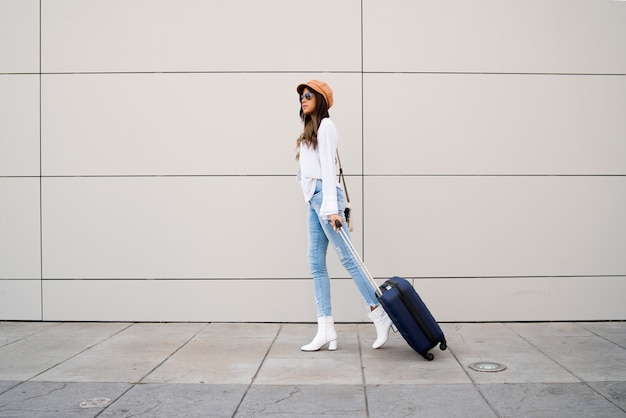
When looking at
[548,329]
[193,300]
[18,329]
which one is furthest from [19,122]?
[548,329]

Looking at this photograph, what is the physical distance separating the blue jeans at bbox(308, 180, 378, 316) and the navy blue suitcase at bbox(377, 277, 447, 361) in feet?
1.18

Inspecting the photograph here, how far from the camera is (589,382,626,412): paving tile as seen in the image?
3403mm

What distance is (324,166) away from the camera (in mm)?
4344

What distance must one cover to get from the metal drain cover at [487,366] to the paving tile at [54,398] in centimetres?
242

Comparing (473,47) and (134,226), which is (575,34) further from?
(134,226)

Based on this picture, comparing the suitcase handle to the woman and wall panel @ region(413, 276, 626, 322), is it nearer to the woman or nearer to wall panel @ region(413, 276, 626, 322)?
the woman

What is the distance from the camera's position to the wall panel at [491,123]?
18.0 ft

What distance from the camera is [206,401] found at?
3475 millimetres

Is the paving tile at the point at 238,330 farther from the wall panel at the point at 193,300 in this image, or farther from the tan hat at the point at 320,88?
the tan hat at the point at 320,88

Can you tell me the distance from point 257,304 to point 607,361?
3047 millimetres

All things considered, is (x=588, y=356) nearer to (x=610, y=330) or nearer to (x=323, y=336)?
(x=610, y=330)

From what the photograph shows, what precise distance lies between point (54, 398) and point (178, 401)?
77 centimetres

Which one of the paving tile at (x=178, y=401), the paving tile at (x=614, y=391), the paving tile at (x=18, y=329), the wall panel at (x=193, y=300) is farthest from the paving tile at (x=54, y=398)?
the paving tile at (x=614, y=391)

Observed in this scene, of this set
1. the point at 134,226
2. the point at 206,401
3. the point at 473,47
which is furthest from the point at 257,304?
the point at 473,47
